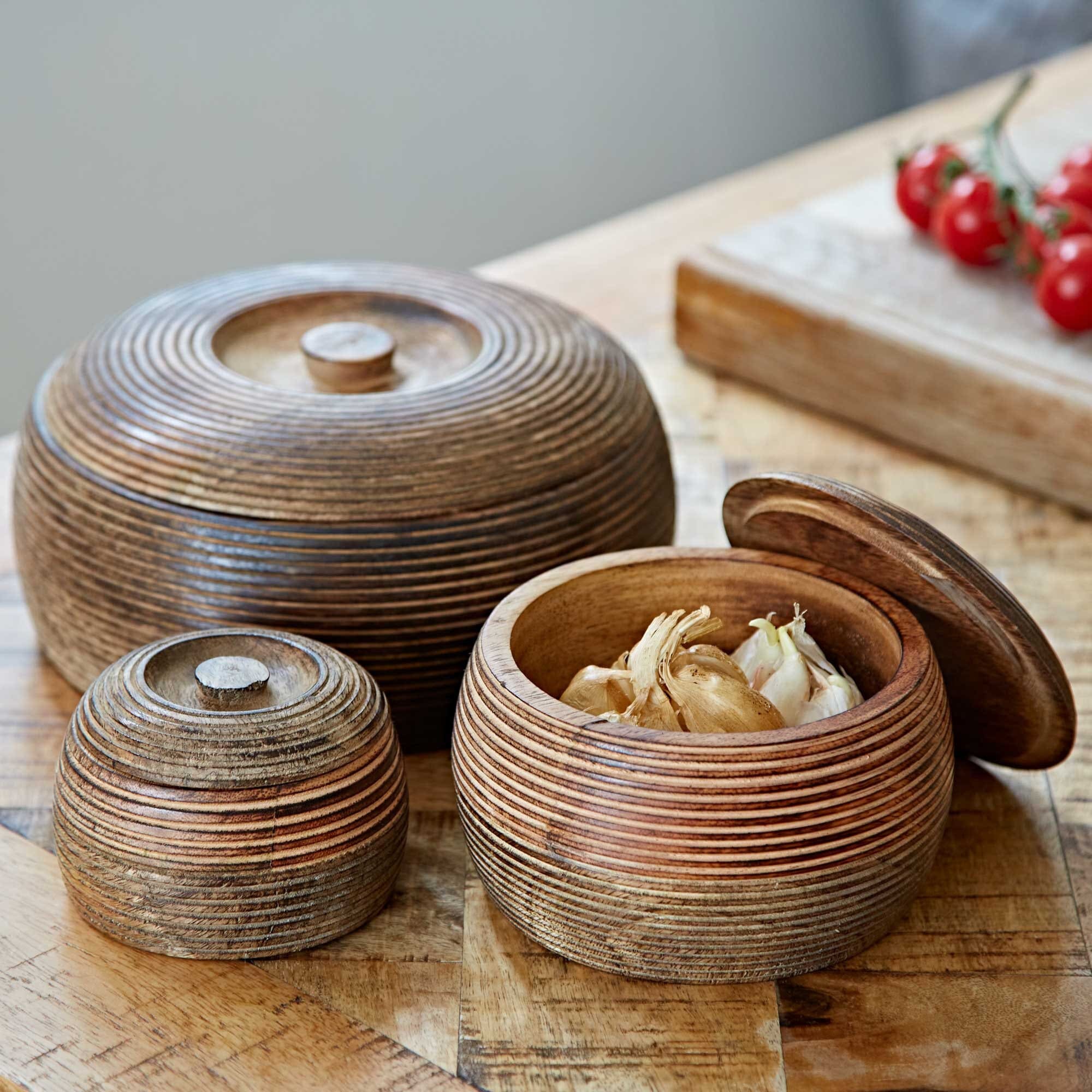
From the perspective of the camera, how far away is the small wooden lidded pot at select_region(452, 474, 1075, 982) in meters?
0.50

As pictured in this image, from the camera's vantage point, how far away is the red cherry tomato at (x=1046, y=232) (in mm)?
944

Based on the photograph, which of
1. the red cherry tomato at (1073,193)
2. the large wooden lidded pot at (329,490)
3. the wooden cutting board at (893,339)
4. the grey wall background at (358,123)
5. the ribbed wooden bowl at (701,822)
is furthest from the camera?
the grey wall background at (358,123)

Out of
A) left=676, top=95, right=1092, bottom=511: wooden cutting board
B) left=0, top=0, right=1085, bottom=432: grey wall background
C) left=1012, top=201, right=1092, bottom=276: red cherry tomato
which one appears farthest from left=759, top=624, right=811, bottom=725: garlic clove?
left=0, top=0, right=1085, bottom=432: grey wall background

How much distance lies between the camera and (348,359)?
27.4 inches

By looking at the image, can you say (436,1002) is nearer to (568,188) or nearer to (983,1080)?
(983,1080)

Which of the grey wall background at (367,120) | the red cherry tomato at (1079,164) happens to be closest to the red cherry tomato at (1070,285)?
the red cherry tomato at (1079,164)

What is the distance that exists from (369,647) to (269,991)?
155mm

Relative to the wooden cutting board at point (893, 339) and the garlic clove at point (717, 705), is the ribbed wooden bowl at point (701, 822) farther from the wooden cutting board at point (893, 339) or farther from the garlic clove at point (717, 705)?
the wooden cutting board at point (893, 339)

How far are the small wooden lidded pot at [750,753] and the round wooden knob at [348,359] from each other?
16cm

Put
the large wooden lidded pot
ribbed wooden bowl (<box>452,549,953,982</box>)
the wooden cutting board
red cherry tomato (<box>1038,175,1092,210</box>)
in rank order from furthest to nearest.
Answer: red cherry tomato (<box>1038,175,1092,210</box>) → the wooden cutting board → the large wooden lidded pot → ribbed wooden bowl (<box>452,549,953,982</box>)

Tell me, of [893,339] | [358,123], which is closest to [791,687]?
[893,339]

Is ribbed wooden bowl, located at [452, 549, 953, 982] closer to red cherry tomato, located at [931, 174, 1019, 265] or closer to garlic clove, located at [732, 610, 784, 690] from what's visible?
garlic clove, located at [732, 610, 784, 690]

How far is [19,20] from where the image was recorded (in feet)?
4.63

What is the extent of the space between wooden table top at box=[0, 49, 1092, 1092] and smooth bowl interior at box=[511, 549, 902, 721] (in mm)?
92
